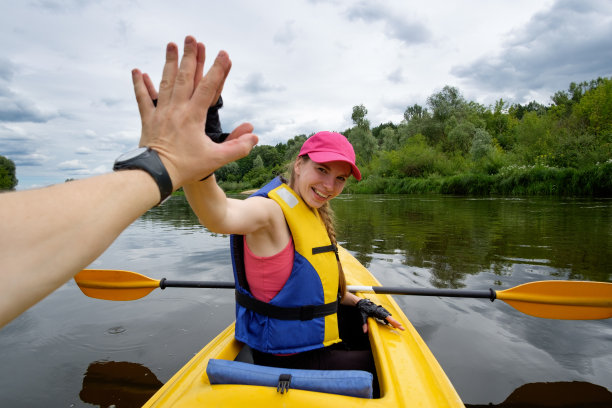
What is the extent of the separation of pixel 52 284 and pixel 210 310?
380 cm

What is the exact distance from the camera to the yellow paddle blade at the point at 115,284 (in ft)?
10.6

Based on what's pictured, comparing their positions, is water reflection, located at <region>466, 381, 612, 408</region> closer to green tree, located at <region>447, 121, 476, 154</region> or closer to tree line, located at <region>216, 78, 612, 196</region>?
tree line, located at <region>216, 78, 612, 196</region>

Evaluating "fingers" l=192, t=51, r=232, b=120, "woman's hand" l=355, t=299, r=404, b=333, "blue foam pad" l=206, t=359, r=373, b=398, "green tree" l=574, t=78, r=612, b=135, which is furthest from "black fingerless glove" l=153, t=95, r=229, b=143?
"green tree" l=574, t=78, r=612, b=135

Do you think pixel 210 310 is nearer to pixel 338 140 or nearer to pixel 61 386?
pixel 61 386

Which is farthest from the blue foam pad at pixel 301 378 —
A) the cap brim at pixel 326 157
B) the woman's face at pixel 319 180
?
the cap brim at pixel 326 157

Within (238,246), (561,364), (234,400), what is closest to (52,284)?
(234,400)

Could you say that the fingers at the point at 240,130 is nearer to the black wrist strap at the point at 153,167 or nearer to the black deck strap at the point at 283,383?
the black wrist strap at the point at 153,167

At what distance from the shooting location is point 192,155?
2.16ft

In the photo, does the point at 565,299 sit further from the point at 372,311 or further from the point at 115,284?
the point at 115,284

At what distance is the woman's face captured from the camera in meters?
1.89

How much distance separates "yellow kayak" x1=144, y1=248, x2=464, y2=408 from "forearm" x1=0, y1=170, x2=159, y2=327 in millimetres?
1073

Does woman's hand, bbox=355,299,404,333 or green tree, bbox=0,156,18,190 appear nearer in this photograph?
woman's hand, bbox=355,299,404,333

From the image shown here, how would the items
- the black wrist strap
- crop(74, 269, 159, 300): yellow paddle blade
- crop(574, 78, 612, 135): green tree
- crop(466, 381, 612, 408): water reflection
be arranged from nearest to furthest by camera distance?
the black wrist strap < crop(466, 381, 612, 408): water reflection < crop(74, 269, 159, 300): yellow paddle blade < crop(574, 78, 612, 135): green tree

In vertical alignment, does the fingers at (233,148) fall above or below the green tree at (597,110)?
below
